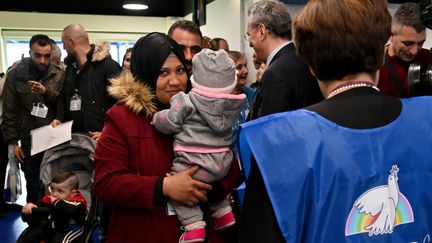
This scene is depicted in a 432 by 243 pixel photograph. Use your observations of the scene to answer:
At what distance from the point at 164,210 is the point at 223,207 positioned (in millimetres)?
239

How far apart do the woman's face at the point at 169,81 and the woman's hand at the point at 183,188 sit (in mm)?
296

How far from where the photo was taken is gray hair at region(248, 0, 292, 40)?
91.2 inches

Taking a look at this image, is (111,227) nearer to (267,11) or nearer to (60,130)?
(267,11)

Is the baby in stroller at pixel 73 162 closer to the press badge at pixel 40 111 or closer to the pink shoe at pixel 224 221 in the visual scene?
the press badge at pixel 40 111

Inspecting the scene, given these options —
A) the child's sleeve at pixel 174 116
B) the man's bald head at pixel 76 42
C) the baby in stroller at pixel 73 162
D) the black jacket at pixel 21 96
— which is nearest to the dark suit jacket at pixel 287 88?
the child's sleeve at pixel 174 116

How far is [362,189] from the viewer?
81cm

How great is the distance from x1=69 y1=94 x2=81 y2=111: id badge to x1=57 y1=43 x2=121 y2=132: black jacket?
0.03 m

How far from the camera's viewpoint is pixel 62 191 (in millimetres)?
2754

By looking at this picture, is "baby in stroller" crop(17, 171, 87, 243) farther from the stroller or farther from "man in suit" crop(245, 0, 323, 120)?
"man in suit" crop(245, 0, 323, 120)

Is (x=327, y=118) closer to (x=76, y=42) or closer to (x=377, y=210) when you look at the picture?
(x=377, y=210)

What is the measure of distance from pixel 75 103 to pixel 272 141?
2.94 m

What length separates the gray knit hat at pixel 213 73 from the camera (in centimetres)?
148

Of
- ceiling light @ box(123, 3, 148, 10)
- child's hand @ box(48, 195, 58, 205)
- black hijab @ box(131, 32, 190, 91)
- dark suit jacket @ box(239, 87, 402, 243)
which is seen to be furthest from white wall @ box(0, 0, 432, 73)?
dark suit jacket @ box(239, 87, 402, 243)

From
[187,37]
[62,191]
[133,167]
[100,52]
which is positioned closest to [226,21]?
[100,52]
